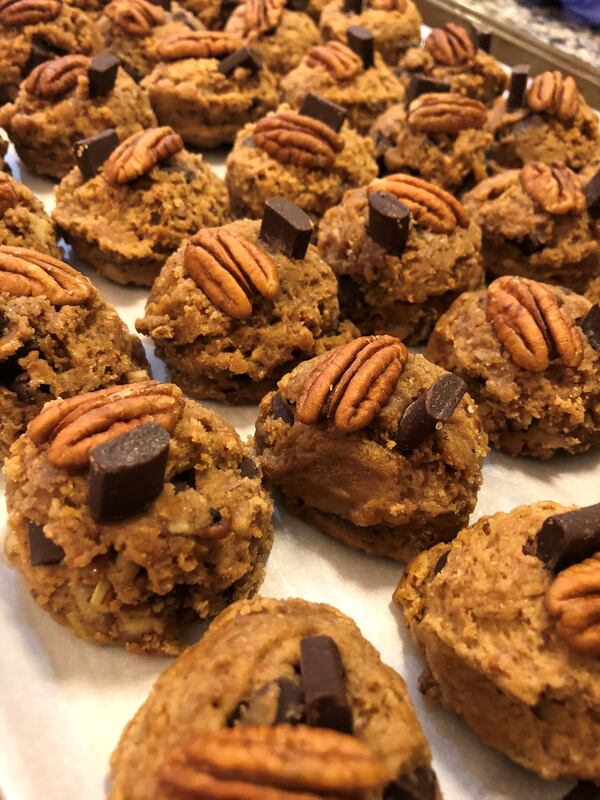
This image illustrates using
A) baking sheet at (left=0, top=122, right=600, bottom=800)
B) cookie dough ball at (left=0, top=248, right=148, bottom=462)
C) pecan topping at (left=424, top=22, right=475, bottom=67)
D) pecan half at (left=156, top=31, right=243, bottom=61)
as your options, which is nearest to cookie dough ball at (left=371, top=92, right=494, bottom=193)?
pecan topping at (left=424, top=22, right=475, bottom=67)

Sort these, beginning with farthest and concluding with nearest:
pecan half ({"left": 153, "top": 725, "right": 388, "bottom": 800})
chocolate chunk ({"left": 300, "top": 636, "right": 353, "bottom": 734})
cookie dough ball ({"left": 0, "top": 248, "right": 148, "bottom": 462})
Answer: cookie dough ball ({"left": 0, "top": 248, "right": 148, "bottom": 462}), chocolate chunk ({"left": 300, "top": 636, "right": 353, "bottom": 734}), pecan half ({"left": 153, "top": 725, "right": 388, "bottom": 800})

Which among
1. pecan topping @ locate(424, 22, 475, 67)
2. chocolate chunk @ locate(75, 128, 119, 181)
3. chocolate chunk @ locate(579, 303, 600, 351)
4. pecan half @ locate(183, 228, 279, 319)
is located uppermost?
pecan topping @ locate(424, 22, 475, 67)

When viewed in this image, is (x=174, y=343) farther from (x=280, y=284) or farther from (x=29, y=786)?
(x=29, y=786)

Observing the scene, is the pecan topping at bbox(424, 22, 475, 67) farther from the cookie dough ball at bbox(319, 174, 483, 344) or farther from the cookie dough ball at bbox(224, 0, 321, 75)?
the cookie dough ball at bbox(319, 174, 483, 344)

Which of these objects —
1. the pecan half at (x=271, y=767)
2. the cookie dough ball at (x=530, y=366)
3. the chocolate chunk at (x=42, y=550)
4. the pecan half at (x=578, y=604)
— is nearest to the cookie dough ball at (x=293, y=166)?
the cookie dough ball at (x=530, y=366)

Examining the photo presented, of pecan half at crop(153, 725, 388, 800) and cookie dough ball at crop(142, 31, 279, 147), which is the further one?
cookie dough ball at crop(142, 31, 279, 147)

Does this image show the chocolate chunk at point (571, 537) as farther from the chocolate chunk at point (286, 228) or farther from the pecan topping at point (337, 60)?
the pecan topping at point (337, 60)

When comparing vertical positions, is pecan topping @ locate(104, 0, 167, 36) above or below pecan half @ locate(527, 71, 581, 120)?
below
